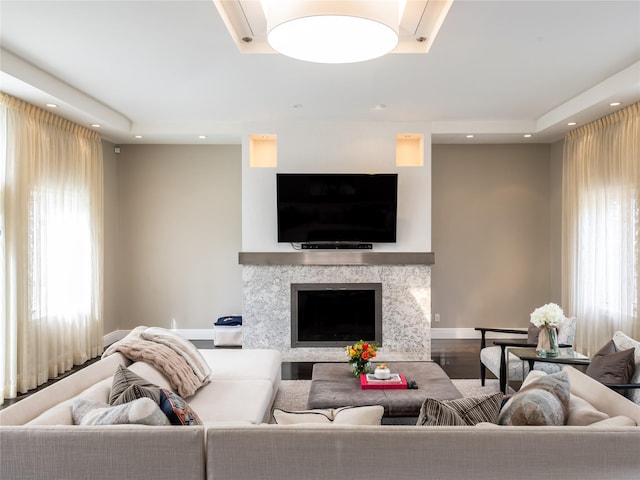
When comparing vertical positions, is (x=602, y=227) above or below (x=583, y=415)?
above

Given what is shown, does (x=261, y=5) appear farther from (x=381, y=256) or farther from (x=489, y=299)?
(x=489, y=299)

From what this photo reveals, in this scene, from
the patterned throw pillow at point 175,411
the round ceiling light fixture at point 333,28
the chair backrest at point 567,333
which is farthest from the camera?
the chair backrest at point 567,333

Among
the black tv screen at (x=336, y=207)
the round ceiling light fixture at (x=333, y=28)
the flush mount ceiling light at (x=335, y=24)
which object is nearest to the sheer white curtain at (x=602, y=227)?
the black tv screen at (x=336, y=207)

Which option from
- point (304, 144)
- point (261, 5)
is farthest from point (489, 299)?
point (261, 5)

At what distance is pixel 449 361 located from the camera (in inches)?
207

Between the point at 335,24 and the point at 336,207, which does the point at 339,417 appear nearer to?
the point at 335,24

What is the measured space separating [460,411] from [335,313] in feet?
12.7

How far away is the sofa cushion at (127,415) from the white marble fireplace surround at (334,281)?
371cm

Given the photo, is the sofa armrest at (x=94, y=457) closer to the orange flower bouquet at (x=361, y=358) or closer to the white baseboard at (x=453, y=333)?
the orange flower bouquet at (x=361, y=358)

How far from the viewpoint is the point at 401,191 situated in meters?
5.58

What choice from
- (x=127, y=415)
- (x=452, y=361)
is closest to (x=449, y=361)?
(x=452, y=361)

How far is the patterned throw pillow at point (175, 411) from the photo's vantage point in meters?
1.85

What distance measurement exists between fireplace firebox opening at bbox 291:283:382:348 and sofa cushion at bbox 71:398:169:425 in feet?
12.4

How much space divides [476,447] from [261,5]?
8.94 ft
